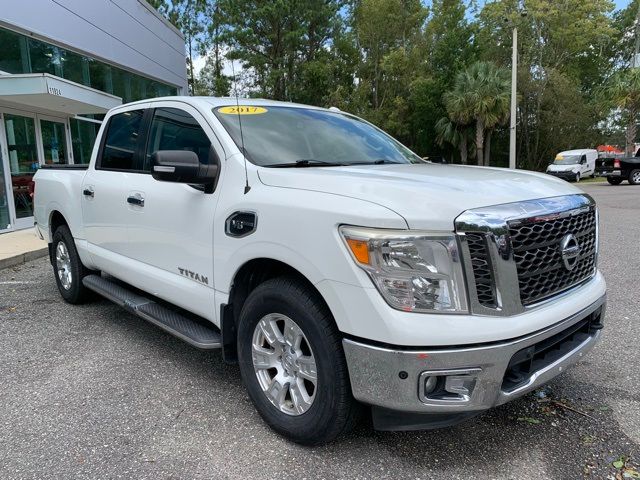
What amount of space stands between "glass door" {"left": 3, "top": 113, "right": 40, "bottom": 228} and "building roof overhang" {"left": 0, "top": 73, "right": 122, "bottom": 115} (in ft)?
1.92

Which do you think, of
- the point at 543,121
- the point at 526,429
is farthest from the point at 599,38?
the point at 526,429

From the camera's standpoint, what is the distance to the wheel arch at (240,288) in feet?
9.16

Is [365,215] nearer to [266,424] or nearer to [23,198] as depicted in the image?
[266,424]

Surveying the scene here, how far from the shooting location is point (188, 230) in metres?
3.24

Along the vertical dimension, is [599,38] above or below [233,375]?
above

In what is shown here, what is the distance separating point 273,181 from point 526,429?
199cm

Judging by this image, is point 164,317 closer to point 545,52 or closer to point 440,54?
point 440,54

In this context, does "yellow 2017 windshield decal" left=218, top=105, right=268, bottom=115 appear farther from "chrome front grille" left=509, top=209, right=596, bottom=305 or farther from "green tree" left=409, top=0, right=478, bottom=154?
"green tree" left=409, top=0, right=478, bottom=154

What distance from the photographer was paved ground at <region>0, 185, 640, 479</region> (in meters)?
2.51

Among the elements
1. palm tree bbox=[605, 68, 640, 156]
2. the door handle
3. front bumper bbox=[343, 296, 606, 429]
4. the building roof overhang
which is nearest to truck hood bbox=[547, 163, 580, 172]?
palm tree bbox=[605, 68, 640, 156]

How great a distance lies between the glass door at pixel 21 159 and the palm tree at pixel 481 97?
24.9 metres

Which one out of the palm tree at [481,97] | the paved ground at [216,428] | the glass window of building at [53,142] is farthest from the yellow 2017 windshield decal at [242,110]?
the palm tree at [481,97]

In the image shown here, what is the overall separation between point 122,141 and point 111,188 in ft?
1.57

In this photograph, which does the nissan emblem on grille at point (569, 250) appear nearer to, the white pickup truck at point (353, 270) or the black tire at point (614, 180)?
the white pickup truck at point (353, 270)
